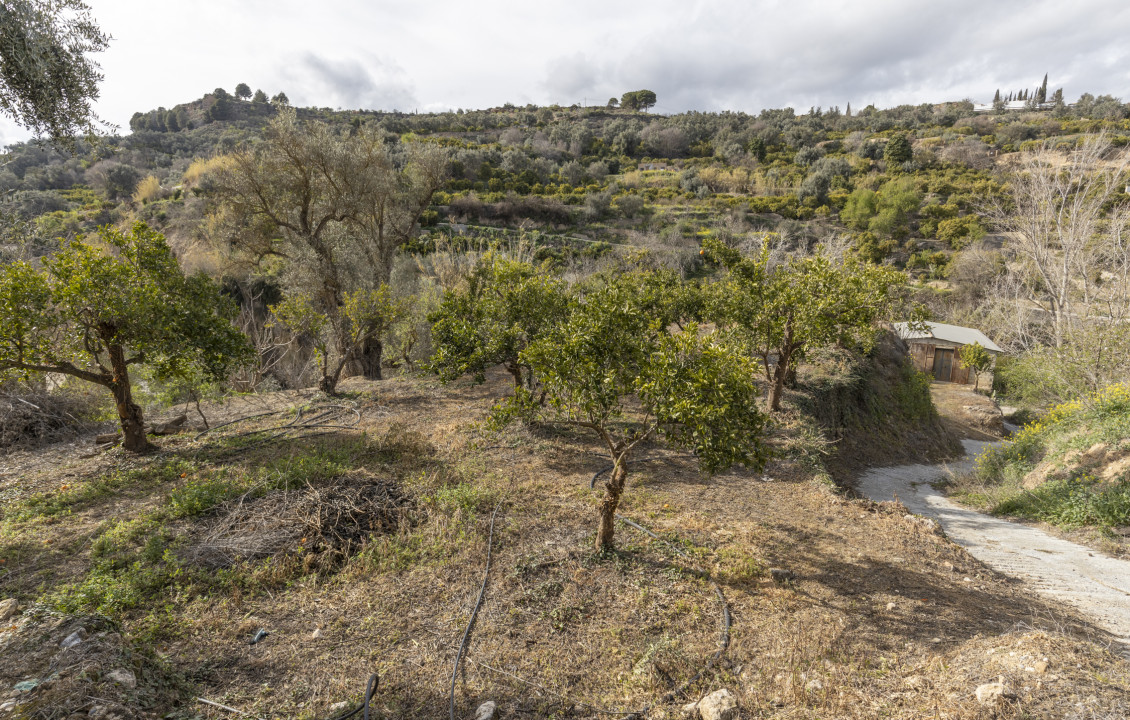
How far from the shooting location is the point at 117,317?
696cm

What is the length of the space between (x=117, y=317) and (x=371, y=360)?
27.9 ft

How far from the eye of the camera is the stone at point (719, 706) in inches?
140

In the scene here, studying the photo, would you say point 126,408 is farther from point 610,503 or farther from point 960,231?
point 960,231

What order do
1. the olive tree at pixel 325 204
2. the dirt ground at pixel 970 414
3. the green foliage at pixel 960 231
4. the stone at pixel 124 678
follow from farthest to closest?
1. the green foliage at pixel 960 231
2. the dirt ground at pixel 970 414
3. the olive tree at pixel 325 204
4. the stone at pixel 124 678

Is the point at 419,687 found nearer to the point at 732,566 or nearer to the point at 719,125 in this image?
the point at 732,566

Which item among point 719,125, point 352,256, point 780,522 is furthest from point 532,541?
point 719,125

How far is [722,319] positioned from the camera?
11.3m

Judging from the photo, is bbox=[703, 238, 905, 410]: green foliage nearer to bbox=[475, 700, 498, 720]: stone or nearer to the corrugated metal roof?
bbox=[475, 700, 498, 720]: stone

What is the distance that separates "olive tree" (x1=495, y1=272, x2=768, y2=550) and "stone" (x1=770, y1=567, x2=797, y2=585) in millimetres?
1688

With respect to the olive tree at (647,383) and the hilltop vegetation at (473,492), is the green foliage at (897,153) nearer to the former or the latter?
the hilltop vegetation at (473,492)

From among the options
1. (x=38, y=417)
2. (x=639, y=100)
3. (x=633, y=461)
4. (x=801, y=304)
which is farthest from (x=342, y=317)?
(x=639, y=100)

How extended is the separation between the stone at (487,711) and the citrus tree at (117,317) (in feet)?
24.3

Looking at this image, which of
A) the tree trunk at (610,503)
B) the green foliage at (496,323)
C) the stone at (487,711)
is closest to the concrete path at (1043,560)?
the tree trunk at (610,503)

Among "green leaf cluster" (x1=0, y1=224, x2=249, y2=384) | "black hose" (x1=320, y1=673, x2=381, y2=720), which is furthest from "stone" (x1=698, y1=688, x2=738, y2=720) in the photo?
"green leaf cluster" (x1=0, y1=224, x2=249, y2=384)
